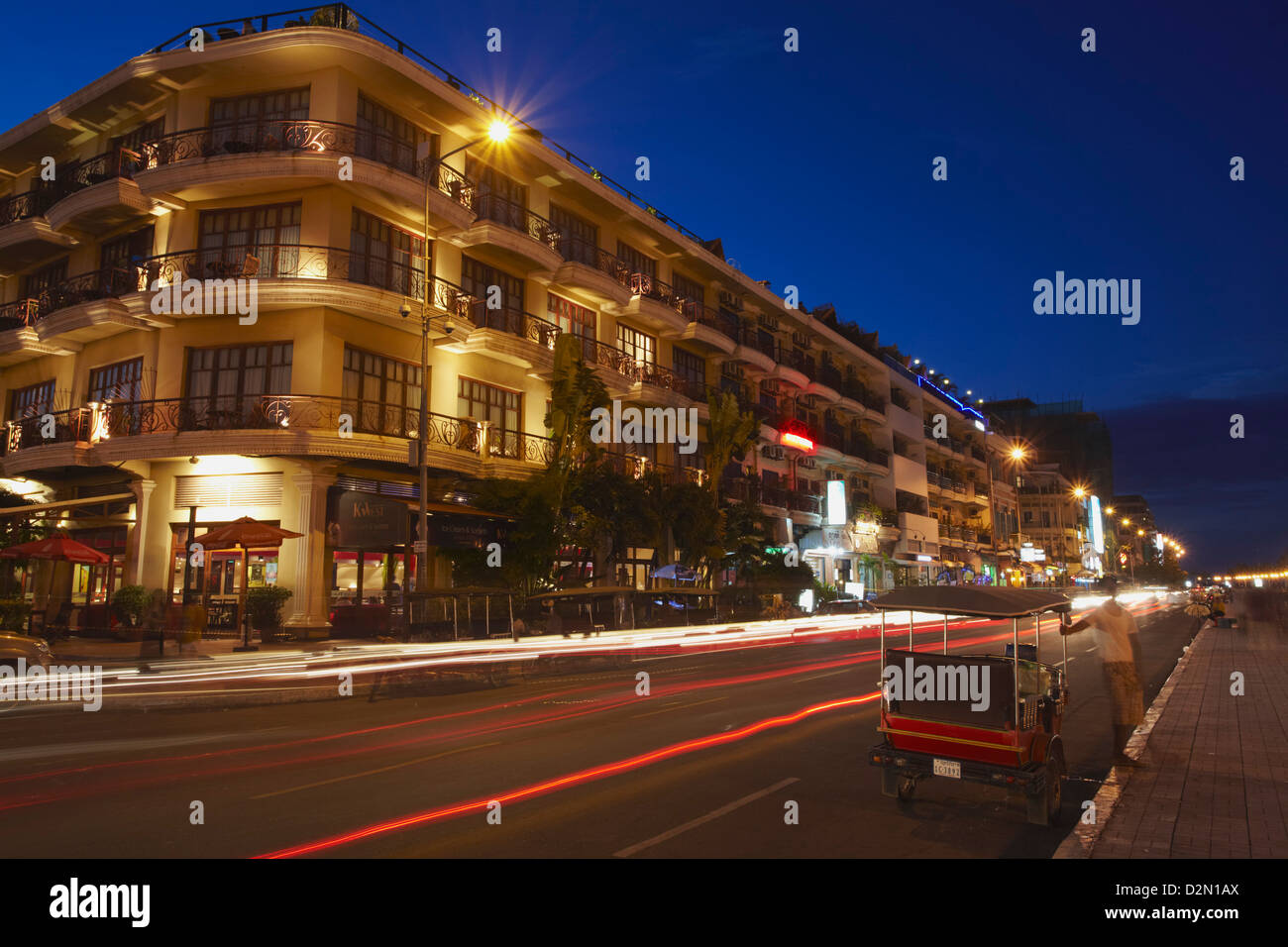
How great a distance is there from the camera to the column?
73.7 feet

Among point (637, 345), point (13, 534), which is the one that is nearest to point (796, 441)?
point (637, 345)

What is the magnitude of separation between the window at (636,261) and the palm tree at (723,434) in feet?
20.8

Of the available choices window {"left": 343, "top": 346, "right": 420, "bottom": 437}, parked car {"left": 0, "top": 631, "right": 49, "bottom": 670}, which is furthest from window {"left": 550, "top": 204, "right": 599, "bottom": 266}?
parked car {"left": 0, "top": 631, "right": 49, "bottom": 670}

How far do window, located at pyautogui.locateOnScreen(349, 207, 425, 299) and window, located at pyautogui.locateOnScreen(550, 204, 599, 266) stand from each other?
7140 millimetres

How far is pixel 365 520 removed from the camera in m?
22.8

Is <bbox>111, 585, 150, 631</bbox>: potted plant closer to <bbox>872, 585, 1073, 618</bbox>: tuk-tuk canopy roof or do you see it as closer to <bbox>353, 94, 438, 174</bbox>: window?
<bbox>353, 94, 438, 174</bbox>: window

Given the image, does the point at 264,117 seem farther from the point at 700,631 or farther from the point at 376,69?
the point at 700,631

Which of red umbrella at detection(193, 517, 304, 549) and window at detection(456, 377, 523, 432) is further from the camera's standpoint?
window at detection(456, 377, 523, 432)

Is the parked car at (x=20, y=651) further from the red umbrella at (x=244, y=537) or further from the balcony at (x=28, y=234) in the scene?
the balcony at (x=28, y=234)

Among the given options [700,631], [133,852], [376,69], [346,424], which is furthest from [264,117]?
[133,852]

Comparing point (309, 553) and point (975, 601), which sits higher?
point (309, 553)

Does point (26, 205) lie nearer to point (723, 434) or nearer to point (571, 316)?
point (571, 316)

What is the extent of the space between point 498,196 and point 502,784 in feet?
79.2

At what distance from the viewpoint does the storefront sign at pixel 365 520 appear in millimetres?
22391
